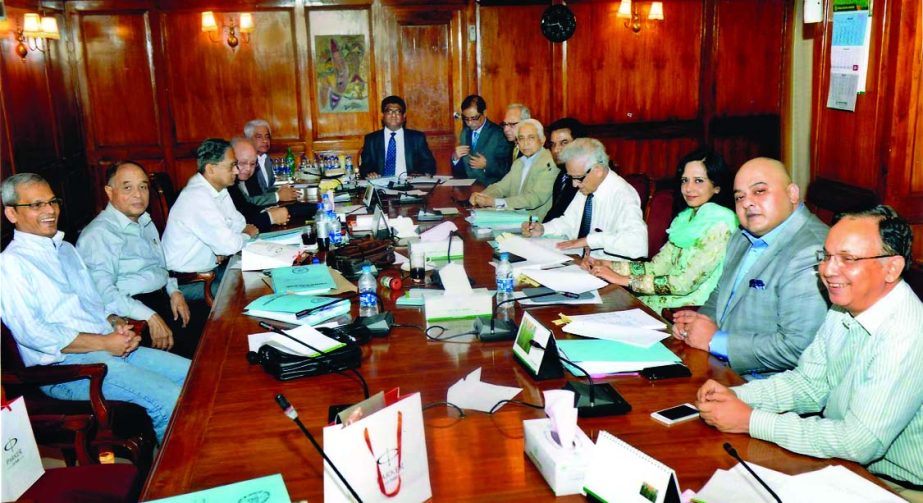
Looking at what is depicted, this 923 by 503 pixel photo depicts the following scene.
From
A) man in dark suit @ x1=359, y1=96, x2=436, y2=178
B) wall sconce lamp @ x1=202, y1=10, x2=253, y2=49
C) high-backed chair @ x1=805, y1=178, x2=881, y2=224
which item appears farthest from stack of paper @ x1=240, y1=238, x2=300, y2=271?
wall sconce lamp @ x1=202, y1=10, x2=253, y2=49

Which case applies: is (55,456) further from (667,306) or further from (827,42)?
(827,42)

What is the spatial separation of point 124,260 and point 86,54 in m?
4.72

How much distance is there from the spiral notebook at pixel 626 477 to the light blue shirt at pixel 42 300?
2126 mm

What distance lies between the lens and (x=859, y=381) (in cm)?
176

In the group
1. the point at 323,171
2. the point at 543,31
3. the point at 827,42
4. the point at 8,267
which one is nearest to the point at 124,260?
the point at 8,267

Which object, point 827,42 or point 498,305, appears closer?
point 498,305

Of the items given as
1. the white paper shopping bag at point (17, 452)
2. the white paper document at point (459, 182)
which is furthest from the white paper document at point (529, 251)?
the white paper document at point (459, 182)

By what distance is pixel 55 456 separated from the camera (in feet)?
11.3

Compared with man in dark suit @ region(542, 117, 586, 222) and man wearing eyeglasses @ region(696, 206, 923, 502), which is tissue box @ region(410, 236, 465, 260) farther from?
man wearing eyeglasses @ region(696, 206, 923, 502)

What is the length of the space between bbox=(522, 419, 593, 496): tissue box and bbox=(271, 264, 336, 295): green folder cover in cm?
150

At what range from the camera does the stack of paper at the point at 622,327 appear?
7.38 feet

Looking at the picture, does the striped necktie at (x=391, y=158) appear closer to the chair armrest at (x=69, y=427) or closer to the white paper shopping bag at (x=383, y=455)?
the chair armrest at (x=69, y=427)

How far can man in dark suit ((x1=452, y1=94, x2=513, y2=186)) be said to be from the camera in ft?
20.2

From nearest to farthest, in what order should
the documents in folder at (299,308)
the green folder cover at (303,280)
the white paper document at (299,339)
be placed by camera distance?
the white paper document at (299,339)
the documents in folder at (299,308)
the green folder cover at (303,280)
